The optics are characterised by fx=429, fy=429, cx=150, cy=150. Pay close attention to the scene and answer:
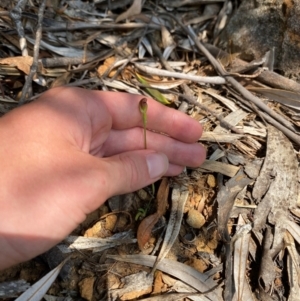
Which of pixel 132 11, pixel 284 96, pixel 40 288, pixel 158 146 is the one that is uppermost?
pixel 132 11

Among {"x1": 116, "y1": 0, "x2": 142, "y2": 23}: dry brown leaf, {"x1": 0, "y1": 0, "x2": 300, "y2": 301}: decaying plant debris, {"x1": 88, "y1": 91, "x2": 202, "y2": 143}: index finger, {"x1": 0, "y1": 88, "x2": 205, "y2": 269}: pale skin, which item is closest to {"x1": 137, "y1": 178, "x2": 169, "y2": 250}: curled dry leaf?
{"x1": 0, "y1": 0, "x2": 300, "y2": 301}: decaying plant debris

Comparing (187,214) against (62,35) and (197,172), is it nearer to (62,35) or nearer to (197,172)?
(197,172)

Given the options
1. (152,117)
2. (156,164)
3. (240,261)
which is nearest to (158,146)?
(152,117)

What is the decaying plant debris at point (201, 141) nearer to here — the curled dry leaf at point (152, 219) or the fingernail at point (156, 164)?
the curled dry leaf at point (152, 219)

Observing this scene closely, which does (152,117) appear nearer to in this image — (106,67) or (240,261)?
(106,67)

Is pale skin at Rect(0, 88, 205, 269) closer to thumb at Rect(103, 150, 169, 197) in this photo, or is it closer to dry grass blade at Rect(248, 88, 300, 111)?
thumb at Rect(103, 150, 169, 197)

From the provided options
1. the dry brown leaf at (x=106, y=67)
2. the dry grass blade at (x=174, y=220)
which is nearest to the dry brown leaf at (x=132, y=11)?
the dry brown leaf at (x=106, y=67)
